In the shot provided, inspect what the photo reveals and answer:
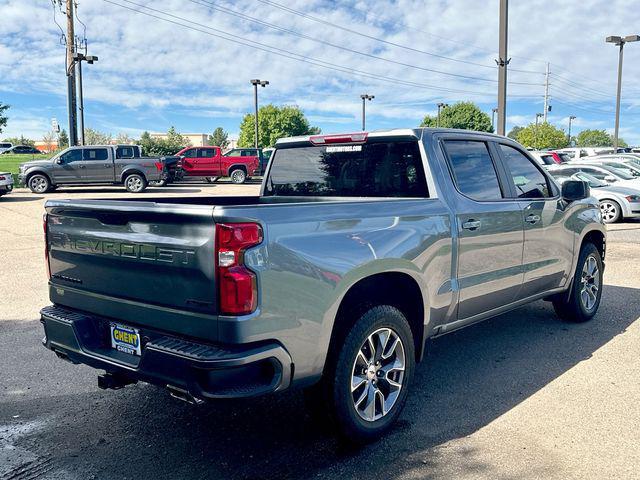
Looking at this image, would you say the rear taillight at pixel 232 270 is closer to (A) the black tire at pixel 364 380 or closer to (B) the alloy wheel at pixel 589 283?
(A) the black tire at pixel 364 380

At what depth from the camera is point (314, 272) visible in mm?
3000

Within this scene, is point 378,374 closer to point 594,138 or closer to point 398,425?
point 398,425

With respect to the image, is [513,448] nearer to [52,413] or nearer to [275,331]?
[275,331]

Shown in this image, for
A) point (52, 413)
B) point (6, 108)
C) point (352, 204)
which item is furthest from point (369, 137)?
point (6, 108)

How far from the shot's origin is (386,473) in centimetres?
312

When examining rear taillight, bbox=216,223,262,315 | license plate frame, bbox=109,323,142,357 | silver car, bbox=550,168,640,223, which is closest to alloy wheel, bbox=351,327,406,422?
rear taillight, bbox=216,223,262,315

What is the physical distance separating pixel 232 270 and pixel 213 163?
2847 centimetres

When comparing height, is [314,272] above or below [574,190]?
below

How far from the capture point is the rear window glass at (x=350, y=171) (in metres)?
4.18

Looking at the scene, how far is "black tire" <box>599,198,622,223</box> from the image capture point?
1527 centimetres

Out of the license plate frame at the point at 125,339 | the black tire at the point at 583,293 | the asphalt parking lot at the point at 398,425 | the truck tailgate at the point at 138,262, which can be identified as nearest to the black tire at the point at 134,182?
the asphalt parking lot at the point at 398,425

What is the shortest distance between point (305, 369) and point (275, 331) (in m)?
0.31

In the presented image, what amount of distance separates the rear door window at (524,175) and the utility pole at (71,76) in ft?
81.3

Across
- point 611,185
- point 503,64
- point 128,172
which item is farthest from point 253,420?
point 128,172
